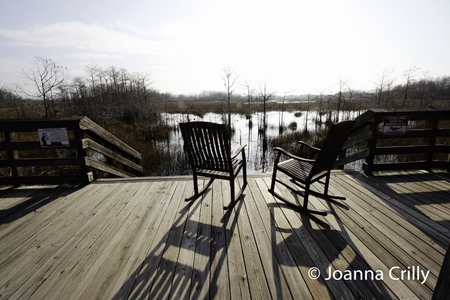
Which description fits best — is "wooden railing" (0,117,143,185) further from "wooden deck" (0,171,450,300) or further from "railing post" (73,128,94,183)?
"wooden deck" (0,171,450,300)

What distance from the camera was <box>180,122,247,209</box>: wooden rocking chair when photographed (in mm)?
2119

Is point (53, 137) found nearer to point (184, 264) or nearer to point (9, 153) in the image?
point (9, 153)

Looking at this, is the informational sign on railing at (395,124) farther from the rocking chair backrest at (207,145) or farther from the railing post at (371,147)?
the rocking chair backrest at (207,145)

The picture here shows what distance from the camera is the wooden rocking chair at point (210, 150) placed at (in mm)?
2119

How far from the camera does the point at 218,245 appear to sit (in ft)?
5.62

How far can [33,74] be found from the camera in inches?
288

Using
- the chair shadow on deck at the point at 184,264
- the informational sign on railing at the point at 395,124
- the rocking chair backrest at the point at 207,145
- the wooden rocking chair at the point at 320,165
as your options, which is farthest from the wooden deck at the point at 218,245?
the informational sign on railing at the point at 395,124

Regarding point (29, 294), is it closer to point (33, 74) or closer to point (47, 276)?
point (47, 276)

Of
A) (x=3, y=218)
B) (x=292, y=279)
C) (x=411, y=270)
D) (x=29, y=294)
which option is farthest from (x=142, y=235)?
(x=411, y=270)

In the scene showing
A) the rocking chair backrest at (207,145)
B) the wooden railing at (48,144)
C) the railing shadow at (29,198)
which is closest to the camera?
the rocking chair backrest at (207,145)

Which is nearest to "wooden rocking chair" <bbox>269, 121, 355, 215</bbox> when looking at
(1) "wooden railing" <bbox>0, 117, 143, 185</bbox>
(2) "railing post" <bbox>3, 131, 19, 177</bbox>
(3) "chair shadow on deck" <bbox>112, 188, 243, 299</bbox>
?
(3) "chair shadow on deck" <bbox>112, 188, 243, 299</bbox>

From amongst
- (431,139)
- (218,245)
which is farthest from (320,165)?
(431,139)

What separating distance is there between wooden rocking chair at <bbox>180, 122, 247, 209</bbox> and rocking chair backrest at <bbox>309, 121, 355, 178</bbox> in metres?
0.83

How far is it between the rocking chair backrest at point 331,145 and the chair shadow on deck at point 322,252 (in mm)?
469
